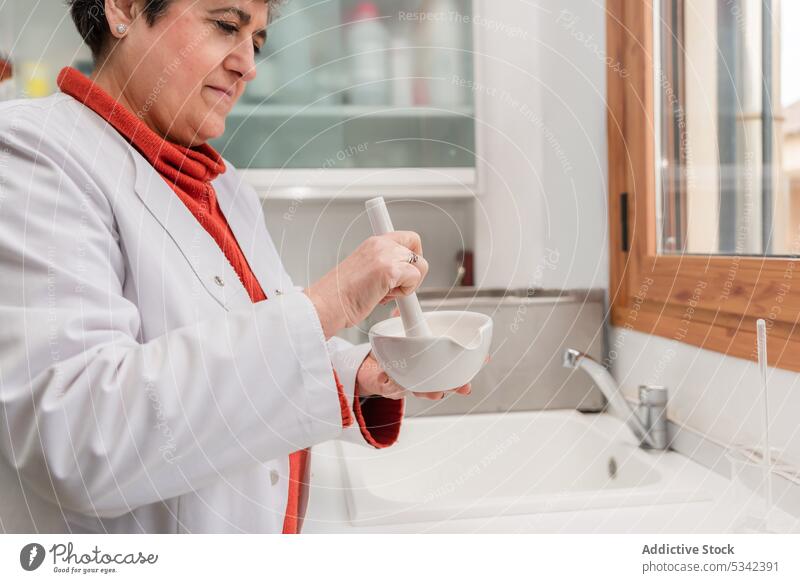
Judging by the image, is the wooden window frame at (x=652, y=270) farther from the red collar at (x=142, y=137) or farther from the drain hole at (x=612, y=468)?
the red collar at (x=142, y=137)

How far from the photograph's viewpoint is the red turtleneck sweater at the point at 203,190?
49cm

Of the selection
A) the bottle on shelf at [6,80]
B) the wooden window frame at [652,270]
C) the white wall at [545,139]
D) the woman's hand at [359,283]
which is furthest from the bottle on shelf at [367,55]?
the woman's hand at [359,283]

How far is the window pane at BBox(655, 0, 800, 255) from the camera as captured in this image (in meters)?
0.62

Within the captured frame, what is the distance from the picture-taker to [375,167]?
1.10 metres

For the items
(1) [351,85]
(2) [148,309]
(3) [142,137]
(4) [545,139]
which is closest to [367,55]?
(1) [351,85]

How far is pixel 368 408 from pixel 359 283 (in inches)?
8.7

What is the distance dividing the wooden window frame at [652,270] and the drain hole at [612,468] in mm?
167

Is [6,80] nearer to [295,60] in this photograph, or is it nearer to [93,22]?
[295,60]

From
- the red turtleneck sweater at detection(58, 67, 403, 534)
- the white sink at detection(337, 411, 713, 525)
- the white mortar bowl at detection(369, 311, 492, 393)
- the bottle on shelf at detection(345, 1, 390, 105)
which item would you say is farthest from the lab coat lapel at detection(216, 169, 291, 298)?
the bottle on shelf at detection(345, 1, 390, 105)

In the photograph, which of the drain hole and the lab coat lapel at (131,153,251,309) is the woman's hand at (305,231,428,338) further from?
the drain hole

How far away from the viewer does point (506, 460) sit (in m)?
0.91

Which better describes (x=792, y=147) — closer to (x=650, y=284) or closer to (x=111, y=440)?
(x=650, y=284)

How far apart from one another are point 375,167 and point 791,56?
2.08ft

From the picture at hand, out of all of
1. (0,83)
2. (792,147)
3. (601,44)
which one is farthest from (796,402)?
(0,83)
